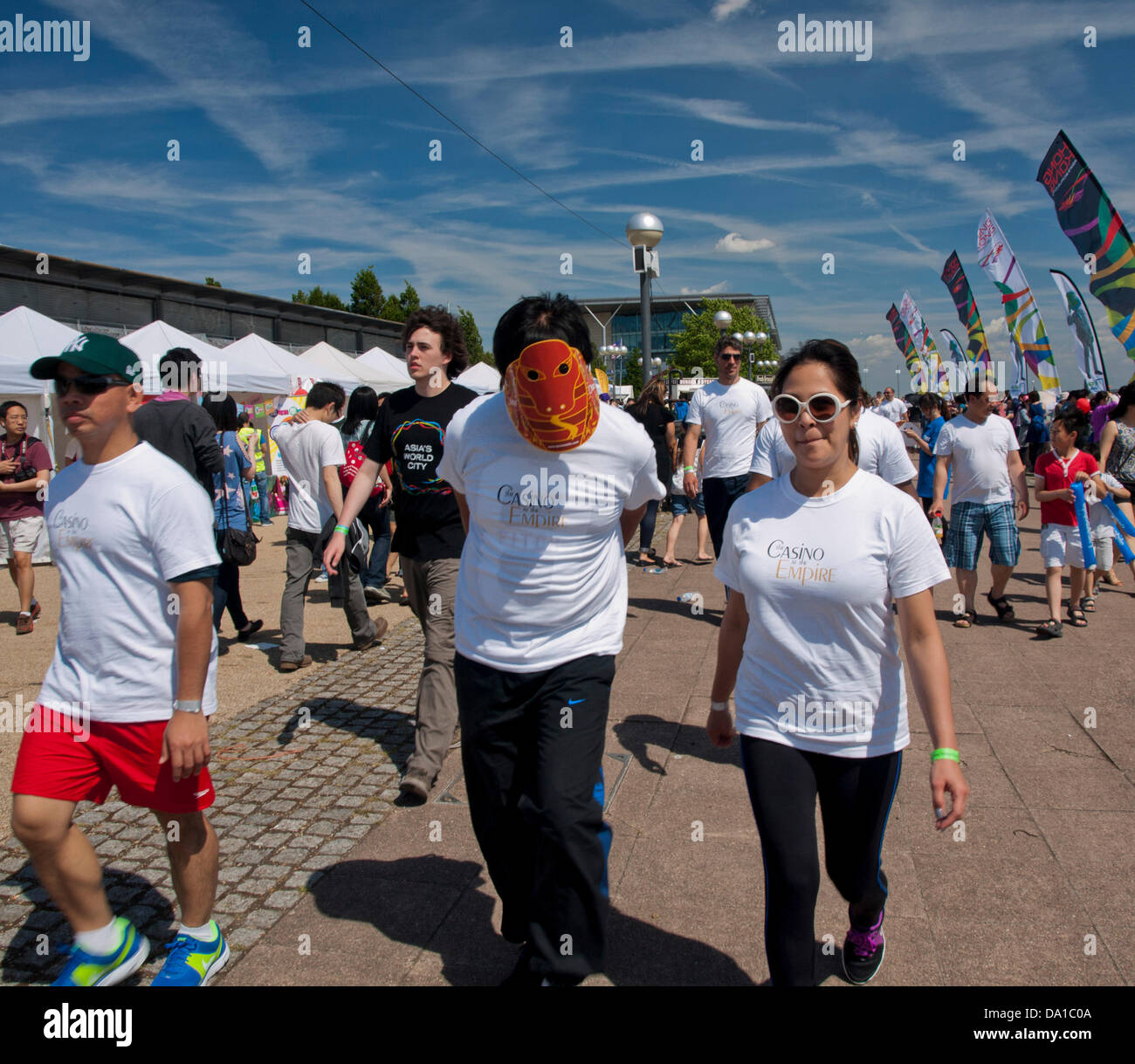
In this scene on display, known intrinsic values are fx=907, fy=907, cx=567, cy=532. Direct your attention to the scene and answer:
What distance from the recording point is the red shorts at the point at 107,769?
2.45m

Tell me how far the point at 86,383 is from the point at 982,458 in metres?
6.57

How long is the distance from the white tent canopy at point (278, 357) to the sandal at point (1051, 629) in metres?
13.2

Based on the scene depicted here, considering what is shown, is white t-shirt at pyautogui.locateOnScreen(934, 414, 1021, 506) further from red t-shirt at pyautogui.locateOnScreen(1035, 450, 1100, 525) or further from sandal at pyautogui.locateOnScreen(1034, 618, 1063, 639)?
sandal at pyautogui.locateOnScreen(1034, 618, 1063, 639)

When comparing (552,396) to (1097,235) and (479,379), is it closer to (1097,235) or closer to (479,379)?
(1097,235)

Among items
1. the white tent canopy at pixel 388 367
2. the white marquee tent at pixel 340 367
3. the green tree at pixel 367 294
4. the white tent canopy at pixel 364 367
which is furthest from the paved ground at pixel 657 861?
the green tree at pixel 367 294

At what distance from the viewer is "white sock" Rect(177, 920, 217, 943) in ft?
8.79

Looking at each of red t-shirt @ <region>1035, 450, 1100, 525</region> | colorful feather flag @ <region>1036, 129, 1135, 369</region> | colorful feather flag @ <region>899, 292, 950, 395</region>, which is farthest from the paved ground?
colorful feather flag @ <region>899, 292, 950, 395</region>

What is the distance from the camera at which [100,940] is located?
2.56m

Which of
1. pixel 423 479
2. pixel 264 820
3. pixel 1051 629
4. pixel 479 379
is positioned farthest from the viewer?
pixel 479 379

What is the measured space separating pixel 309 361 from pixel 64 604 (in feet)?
60.4

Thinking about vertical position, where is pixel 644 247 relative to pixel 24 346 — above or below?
above

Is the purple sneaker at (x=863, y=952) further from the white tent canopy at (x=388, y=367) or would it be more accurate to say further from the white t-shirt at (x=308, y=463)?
the white tent canopy at (x=388, y=367)

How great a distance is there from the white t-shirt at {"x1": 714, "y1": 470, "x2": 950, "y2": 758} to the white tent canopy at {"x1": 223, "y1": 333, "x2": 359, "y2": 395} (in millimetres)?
15612

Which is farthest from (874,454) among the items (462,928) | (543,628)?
(462,928)
